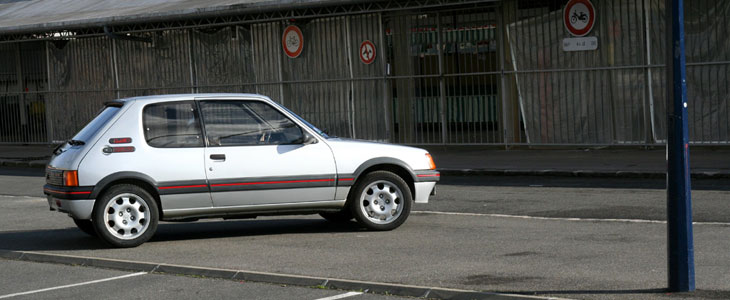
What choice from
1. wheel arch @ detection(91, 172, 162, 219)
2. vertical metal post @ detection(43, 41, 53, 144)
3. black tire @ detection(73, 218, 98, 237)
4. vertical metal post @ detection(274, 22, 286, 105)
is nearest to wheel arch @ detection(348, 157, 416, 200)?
wheel arch @ detection(91, 172, 162, 219)

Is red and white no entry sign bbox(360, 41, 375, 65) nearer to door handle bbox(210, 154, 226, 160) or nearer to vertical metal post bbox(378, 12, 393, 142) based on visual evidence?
vertical metal post bbox(378, 12, 393, 142)

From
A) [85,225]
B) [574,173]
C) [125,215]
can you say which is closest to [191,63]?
[574,173]

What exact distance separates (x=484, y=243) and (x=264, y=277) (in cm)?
243

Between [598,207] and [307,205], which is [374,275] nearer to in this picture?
[307,205]

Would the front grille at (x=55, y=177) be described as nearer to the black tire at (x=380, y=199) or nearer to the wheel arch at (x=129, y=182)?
the wheel arch at (x=129, y=182)

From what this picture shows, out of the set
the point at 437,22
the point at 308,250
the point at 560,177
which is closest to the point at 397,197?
the point at 308,250

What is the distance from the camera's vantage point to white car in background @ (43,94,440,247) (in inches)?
389

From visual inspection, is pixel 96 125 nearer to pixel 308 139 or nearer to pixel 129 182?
pixel 129 182

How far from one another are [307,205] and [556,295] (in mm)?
3976

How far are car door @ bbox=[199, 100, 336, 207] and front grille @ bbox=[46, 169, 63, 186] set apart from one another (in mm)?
1398

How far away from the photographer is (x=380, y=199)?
34.8ft

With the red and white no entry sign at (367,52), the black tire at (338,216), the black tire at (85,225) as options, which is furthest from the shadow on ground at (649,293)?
the red and white no entry sign at (367,52)

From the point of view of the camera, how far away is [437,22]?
21.2m

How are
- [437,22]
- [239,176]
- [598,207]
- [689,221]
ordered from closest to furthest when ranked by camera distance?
[689,221]
[239,176]
[598,207]
[437,22]
